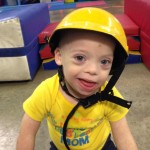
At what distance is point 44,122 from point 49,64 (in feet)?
2.94

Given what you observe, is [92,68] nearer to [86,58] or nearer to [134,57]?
[86,58]

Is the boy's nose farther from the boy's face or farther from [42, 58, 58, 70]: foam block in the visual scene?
[42, 58, 58, 70]: foam block

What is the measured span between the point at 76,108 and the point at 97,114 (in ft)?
0.27

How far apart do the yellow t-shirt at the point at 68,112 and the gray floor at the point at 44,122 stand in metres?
0.45

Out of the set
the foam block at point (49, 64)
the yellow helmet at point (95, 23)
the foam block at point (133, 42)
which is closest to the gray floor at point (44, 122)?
the foam block at point (49, 64)

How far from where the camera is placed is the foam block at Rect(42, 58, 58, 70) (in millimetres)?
2219

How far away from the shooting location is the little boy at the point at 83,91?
25.1 inches

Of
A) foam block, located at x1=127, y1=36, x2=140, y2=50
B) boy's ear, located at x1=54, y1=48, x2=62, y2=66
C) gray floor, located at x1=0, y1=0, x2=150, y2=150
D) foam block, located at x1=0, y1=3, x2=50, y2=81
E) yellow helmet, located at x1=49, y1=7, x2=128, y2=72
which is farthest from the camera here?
foam block, located at x1=127, y1=36, x2=140, y2=50

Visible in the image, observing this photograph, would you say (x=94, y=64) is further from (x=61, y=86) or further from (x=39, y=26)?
(x=39, y=26)

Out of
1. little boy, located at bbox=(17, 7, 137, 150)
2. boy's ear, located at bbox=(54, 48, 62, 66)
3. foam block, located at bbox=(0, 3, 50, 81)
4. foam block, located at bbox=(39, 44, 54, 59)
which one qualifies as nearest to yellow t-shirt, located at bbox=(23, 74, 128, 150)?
little boy, located at bbox=(17, 7, 137, 150)

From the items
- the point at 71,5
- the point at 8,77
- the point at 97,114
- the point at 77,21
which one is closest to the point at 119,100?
the point at 97,114

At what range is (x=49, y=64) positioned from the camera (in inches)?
87.6

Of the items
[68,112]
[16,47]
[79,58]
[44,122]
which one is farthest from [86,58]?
[16,47]

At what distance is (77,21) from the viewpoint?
0.62m
